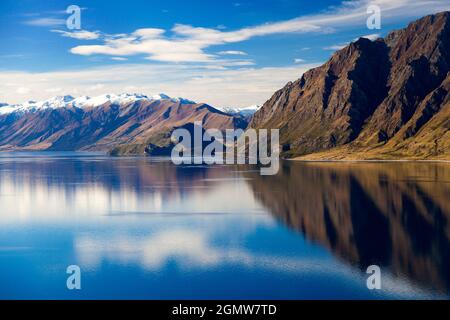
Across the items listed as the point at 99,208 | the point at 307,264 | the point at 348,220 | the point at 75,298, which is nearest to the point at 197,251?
the point at 307,264

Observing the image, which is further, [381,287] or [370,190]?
[370,190]

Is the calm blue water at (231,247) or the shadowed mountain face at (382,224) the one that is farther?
the shadowed mountain face at (382,224)

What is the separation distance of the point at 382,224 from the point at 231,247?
146ft

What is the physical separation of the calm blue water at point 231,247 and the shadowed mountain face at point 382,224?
0.88ft

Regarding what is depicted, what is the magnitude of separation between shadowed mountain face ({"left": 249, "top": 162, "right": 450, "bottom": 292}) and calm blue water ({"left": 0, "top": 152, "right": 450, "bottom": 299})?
267 millimetres

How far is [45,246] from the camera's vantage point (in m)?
115

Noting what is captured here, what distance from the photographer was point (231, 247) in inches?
4321

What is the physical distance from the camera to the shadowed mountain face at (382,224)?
94.4m

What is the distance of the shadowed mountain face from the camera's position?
310 ft

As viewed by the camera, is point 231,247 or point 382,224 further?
point 382,224

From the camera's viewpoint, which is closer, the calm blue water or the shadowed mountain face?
the calm blue water

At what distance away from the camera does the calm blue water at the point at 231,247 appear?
8219 centimetres
